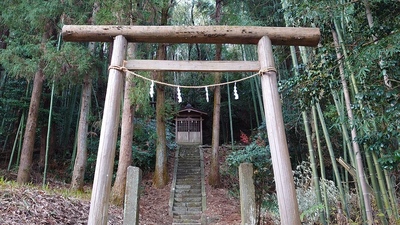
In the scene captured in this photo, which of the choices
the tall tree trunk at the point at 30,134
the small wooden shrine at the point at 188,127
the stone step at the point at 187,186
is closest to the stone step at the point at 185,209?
the stone step at the point at 187,186

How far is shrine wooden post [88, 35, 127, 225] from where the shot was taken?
242 cm

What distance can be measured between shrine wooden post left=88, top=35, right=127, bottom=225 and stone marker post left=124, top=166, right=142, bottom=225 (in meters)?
0.66

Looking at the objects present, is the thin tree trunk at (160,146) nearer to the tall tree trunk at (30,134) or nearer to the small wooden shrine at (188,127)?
the tall tree trunk at (30,134)

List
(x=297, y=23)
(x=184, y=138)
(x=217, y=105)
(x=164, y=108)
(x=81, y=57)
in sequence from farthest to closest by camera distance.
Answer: (x=184, y=138) < (x=217, y=105) < (x=164, y=108) < (x=81, y=57) < (x=297, y=23)

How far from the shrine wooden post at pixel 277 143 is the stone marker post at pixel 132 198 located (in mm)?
1515

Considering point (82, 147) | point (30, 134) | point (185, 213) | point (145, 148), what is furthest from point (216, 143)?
point (30, 134)

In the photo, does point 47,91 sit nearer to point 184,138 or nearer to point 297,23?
point 184,138

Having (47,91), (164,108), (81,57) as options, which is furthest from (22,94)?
(164,108)

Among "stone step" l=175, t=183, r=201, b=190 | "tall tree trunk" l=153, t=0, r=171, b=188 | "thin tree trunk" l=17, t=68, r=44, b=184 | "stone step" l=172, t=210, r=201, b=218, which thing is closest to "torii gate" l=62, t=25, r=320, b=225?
"stone step" l=172, t=210, r=201, b=218

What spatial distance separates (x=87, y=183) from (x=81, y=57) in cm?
440

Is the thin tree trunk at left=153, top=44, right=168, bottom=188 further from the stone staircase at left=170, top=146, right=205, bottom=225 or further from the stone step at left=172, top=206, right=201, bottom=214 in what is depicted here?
the stone step at left=172, top=206, right=201, bottom=214

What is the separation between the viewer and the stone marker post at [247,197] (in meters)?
2.92

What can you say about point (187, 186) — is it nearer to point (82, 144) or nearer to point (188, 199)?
point (188, 199)

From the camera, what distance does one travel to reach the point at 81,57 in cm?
744
